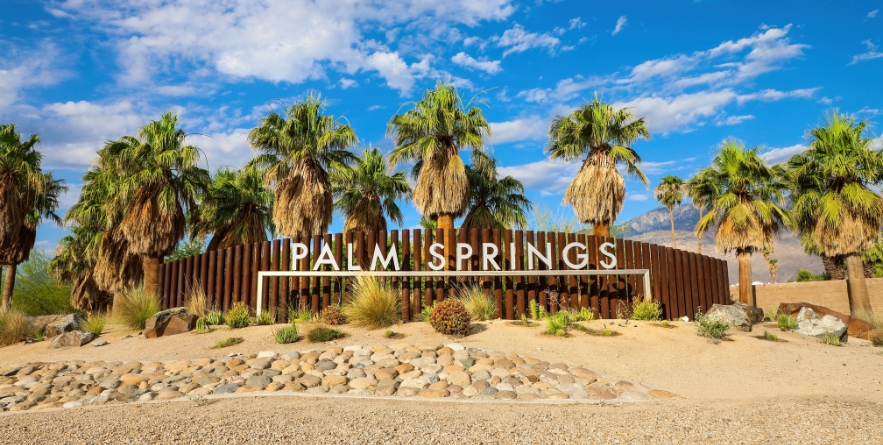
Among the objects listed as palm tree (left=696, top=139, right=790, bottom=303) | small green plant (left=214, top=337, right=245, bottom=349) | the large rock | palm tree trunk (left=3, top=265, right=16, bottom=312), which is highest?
palm tree (left=696, top=139, right=790, bottom=303)

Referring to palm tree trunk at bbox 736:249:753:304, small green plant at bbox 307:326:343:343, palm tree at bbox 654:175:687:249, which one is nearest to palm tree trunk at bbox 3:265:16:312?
small green plant at bbox 307:326:343:343

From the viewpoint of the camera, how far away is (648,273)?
13953mm

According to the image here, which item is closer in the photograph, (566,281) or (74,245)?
(566,281)

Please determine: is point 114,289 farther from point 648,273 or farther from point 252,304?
point 648,273

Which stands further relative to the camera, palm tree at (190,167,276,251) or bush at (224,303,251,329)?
palm tree at (190,167,276,251)

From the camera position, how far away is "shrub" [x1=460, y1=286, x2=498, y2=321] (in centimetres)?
1190

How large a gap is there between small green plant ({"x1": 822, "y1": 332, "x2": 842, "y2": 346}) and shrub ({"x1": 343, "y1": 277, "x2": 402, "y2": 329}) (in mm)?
8934

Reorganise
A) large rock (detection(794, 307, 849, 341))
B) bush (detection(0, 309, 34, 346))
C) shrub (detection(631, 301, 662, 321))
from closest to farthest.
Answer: large rock (detection(794, 307, 849, 341)), shrub (detection(631, 301, 662, 321)), bush (detection(0, 309, 34, 346))

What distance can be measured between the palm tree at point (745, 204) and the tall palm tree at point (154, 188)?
19449 mm

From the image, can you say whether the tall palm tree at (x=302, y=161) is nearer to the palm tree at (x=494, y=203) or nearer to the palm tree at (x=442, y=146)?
the palm tree at (x=442, y=146)

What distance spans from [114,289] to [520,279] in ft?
60.4

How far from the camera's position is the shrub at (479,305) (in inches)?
469

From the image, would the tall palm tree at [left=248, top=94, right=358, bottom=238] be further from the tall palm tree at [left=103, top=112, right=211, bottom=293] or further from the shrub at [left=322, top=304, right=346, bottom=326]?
the shrub at [left=322, top=304, right=346, bottom=326]

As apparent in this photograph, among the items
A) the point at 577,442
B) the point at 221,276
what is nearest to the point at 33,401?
the point at 221,276
